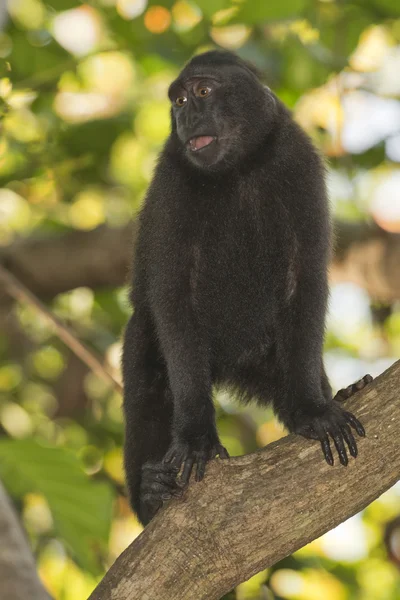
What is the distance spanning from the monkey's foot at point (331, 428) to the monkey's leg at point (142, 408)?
72cm

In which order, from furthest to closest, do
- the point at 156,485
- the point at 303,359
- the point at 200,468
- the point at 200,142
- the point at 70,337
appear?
1. the point at 70,337
2. the point at 200,142
3. the point at 303,359
4. the point at 156,485
5. the point at 200,468

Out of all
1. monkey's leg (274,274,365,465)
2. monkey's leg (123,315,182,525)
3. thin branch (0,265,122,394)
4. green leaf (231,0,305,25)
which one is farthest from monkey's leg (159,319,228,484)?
green leaf (231,0,305,25)

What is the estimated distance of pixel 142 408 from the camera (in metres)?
4.30

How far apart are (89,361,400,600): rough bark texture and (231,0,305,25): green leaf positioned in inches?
87.0

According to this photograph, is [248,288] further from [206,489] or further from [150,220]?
[206,489]

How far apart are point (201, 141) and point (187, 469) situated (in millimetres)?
1486

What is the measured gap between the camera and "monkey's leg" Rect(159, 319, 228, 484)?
3.77 meters

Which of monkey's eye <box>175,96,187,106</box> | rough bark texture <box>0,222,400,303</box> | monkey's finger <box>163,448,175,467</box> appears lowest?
rough bark texture <box>0,222,400,303</box>

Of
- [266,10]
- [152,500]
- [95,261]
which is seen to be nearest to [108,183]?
[95,261]

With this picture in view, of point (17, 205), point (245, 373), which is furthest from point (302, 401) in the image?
point (17, 205)

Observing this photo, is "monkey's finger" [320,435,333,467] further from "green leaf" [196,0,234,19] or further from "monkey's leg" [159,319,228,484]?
"green leaf" [196,0,234,19]

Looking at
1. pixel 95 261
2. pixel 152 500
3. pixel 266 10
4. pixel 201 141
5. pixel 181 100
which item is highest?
pixel 266 10

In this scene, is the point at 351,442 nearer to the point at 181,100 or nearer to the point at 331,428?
the point at 331,428

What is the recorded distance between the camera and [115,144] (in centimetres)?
638
